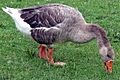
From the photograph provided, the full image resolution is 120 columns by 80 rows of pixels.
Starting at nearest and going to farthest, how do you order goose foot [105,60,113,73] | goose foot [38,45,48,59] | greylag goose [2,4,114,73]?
1. goose foot [105,60,113,73]
2. greylag goose [2,4,114,73]
3. goose foot [38,45,48,59]

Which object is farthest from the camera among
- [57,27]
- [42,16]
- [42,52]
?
[42,52]

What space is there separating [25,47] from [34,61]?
0.92m

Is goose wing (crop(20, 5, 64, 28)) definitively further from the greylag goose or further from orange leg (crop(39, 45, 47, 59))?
orange leg (crop(39, 45, 47, 59))

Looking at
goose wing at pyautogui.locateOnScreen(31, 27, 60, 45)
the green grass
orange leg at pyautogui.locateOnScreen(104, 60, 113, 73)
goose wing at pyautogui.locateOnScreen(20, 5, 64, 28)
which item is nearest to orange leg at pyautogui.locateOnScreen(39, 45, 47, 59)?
the green grass

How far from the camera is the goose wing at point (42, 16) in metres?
8.51

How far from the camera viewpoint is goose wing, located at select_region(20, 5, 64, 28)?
27.9ft

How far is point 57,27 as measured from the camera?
843 centimetres

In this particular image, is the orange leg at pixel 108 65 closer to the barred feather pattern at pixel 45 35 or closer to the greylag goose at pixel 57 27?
the greylag goose at pixel 57 27

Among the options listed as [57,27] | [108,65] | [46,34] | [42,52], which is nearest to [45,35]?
[46,34]

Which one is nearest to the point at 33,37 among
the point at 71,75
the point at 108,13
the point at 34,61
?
the point at 34,61

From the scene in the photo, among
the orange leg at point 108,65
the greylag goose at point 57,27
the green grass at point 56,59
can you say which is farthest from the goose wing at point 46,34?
the orange leg at point 108,65

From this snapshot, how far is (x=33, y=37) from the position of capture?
28.4ft

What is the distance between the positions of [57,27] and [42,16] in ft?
1.37

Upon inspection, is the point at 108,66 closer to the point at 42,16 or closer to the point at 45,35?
the point at 45,35
